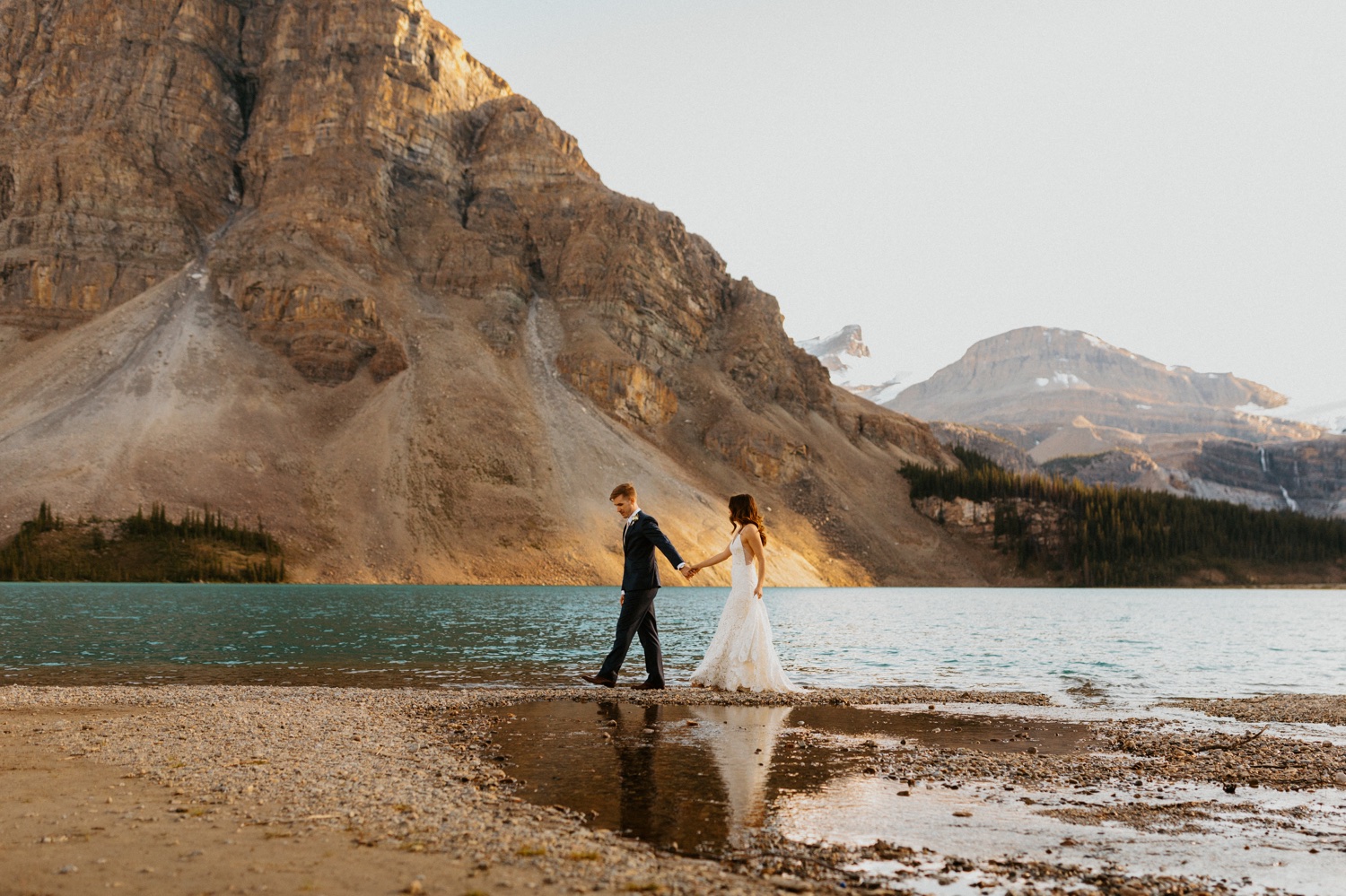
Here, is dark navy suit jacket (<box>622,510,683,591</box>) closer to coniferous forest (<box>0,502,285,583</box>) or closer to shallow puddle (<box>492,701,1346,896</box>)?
shallow puddle (<box>492,701,1346,896</box>)

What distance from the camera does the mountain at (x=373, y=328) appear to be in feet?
324

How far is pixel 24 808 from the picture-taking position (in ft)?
27.1

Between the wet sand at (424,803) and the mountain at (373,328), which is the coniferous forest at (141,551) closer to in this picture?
the mountain at (373,328)

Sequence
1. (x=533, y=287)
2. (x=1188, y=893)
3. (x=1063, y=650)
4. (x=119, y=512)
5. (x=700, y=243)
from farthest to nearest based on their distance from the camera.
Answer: (x=700, y=243) < (x=533, y=287) < (x=119, y=512) < (x=1063, y=650) < (x=1188, y=893)

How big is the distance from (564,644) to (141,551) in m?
69.4

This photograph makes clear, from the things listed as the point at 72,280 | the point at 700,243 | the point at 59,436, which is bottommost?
the point at 59,436

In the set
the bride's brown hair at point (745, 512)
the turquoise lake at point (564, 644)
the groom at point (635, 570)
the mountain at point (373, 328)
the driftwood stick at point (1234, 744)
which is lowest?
the turquoise lake at point (564, 644)

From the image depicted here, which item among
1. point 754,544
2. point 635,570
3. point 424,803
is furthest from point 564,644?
point 424,803

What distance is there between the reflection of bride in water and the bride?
5.15 feet

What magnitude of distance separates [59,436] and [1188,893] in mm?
109187

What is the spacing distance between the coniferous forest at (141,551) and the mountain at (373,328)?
2356 mm

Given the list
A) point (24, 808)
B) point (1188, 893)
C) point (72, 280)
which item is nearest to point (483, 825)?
point (24, 808)

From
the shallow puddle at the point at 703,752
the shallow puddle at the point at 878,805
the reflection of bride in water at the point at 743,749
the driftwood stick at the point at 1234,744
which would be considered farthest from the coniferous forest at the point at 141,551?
the driftwood stick at the point at 1234,744

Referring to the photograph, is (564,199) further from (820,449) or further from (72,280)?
(72,280)
